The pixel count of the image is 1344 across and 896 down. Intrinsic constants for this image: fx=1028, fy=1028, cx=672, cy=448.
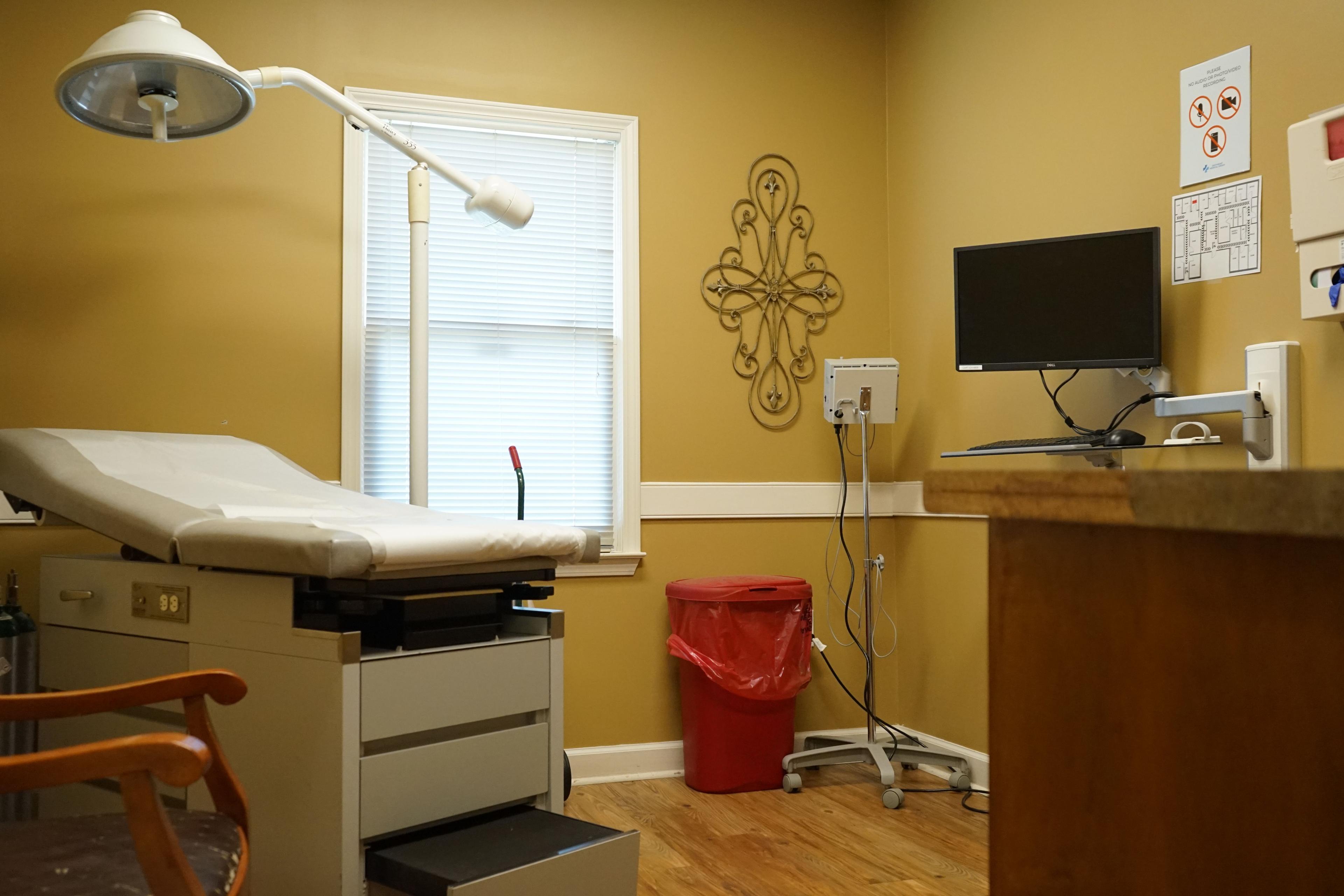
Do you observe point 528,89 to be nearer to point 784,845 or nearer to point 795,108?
point 795,108

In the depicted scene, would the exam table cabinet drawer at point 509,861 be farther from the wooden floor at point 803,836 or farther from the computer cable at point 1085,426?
the computer cable at point 1085,426

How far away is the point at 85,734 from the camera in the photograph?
2197 millimetres

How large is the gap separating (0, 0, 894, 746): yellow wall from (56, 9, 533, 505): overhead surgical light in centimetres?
37

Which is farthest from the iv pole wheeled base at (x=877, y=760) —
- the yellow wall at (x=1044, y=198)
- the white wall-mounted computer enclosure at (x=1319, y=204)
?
the white wall-mounted computer enclosure at (x=1319, y=204)

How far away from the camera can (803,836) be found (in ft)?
9.47

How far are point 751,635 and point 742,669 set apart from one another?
112 mm

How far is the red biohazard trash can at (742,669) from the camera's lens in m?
3.30

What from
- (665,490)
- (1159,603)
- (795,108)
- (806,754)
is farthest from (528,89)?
(1159,603)

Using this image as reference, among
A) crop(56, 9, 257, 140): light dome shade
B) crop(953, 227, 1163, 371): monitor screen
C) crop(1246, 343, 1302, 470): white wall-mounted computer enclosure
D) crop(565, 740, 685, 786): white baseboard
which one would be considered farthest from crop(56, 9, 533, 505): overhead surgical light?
crop(1246, 343, 1302, 470): white wall-mounted computer enclosure

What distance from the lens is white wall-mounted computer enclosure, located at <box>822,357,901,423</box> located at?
3547 millimetres

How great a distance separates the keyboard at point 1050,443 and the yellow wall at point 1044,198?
19cm

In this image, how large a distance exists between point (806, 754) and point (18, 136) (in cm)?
308

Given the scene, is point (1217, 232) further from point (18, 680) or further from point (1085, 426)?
point (18, 680)

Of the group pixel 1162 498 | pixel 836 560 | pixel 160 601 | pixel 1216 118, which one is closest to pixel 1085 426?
pixel 1216 118
